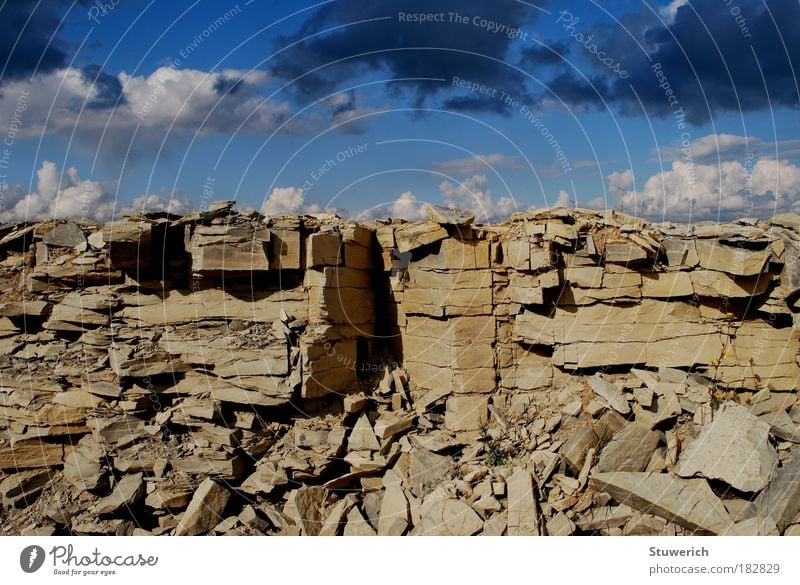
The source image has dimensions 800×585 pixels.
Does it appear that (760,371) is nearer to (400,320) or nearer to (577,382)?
(577,382)

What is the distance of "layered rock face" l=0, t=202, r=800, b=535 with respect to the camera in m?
12.5

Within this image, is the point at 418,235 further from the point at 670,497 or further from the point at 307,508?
the point at 670,497

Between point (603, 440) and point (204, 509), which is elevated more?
point (603, 440)

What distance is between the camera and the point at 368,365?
15.6 m

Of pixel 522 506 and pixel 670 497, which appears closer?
pixel 670 497

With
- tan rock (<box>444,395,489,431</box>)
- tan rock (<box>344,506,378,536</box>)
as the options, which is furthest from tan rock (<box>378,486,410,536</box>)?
tan rock (<box>444,395,489,431</box>)

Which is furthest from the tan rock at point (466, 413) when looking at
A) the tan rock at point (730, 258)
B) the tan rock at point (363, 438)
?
the tan rock at point (730, 258)

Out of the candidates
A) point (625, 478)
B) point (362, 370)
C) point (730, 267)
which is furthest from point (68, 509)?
point (730, 267)

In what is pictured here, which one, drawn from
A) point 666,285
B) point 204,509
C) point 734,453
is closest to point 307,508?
point 204,509

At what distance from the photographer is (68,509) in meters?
13.2

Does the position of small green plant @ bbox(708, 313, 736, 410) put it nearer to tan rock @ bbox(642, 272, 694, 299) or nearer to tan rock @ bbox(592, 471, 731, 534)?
tan rock @ bbox(642, 272, 694, 299)

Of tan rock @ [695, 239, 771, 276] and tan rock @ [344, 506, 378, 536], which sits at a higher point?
tan rock @ [695, 239, 771, 276]

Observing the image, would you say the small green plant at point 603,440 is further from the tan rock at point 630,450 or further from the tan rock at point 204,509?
the tan rock at point 204,509

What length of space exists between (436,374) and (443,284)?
2.49 metres
